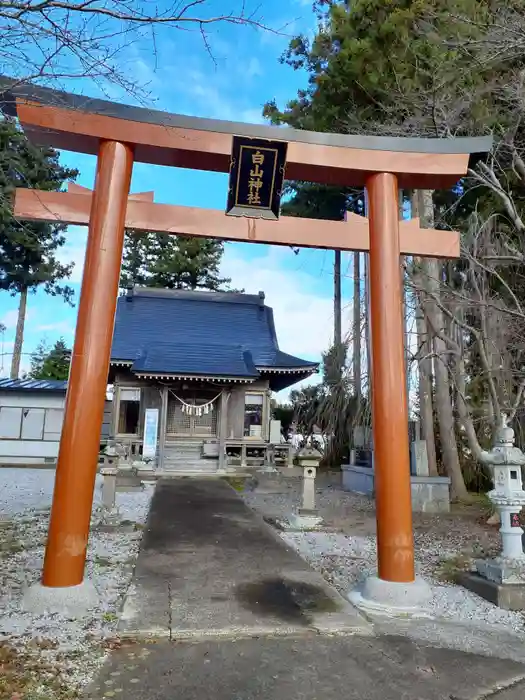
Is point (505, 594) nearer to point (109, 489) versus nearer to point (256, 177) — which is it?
point (256, 177)

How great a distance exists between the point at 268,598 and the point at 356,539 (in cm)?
315

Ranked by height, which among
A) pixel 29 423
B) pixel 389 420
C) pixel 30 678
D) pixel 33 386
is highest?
pixel 33 386

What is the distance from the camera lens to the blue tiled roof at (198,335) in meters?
15.6

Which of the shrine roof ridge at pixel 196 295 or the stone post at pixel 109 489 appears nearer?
the stone post at pixel 109 489

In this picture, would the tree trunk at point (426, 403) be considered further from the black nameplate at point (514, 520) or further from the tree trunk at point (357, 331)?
the black nameplate at point (514, 520)

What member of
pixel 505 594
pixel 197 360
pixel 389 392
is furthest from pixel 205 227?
pixel 197 360

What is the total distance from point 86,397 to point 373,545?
453cm

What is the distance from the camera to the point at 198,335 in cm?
1848

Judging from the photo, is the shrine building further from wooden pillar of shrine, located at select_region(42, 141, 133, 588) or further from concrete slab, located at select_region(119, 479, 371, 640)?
wooden pillar of shrine, located at select_region(42, 141, 133, 588)

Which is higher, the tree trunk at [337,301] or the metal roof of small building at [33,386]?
the tree trunk at [337,301]

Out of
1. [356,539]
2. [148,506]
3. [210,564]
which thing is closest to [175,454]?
[148,506]

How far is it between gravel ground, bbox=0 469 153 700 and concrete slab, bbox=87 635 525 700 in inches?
8.6

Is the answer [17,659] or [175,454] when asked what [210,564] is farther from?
[175,454]

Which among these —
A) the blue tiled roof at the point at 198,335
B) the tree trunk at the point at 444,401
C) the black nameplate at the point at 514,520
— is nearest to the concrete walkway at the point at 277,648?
the black nameplate at the point at 514,520
